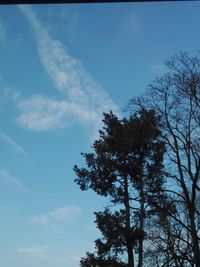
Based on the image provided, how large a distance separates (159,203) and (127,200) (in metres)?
4.60

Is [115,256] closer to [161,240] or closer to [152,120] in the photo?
[161,240]

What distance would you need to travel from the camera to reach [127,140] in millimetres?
30547

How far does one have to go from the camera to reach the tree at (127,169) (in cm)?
2748

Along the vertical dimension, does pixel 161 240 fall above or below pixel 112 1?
above

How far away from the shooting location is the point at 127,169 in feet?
99.3

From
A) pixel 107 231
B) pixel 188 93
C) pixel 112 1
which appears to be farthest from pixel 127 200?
pixel 112 1

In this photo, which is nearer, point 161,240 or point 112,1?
point 112,1

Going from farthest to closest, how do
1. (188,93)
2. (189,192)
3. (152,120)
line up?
(152,120)
(189,192)
(188,93)

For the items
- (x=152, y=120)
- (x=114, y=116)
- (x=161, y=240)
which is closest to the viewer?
(x=152, y=120)

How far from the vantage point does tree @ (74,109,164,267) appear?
27484mm

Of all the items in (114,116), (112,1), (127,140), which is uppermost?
(114,116)

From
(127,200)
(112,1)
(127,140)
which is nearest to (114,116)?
(127,140)

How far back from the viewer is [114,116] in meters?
33.6

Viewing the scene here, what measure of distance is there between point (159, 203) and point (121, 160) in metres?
6.21
